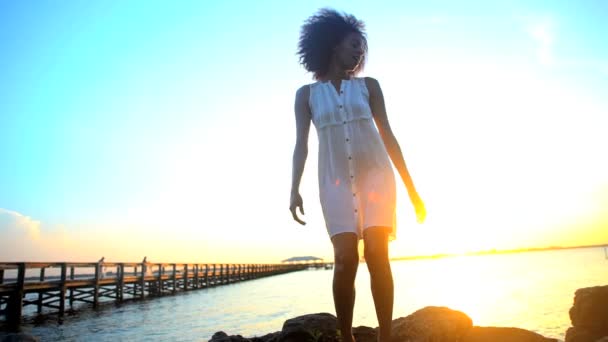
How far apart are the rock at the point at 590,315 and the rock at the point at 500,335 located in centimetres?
276

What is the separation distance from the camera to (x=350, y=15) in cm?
289

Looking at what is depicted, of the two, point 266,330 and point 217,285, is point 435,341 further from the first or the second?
point 217,285

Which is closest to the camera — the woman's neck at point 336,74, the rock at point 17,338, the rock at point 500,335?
the woman's neck at point 336,74

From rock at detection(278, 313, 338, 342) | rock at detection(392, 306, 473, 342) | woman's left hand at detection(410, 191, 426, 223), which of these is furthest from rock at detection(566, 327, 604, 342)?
woman's left hand at detection(410, 191, 426, 223)

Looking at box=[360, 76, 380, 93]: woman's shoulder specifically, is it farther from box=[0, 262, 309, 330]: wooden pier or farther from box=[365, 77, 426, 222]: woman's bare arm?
box=[0, 262, 309, 330]: wooden pier

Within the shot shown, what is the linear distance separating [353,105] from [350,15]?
0.79 m

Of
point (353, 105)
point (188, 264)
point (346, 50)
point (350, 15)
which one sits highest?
point (350, 15)

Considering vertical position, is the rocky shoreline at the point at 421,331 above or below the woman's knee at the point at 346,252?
below

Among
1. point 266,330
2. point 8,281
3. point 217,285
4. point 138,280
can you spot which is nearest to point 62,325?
point 8,281

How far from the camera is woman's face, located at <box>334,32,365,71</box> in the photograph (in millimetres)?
2775

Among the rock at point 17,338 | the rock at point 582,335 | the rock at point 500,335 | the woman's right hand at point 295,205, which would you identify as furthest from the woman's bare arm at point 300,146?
the rock at point 17,338

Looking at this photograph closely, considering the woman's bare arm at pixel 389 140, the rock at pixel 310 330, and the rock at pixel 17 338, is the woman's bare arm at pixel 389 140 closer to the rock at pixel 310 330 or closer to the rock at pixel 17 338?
the rock at pixel 310 330

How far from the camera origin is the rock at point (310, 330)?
13.0 feet

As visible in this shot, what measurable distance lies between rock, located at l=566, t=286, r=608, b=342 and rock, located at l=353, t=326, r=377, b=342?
408 centimetres
